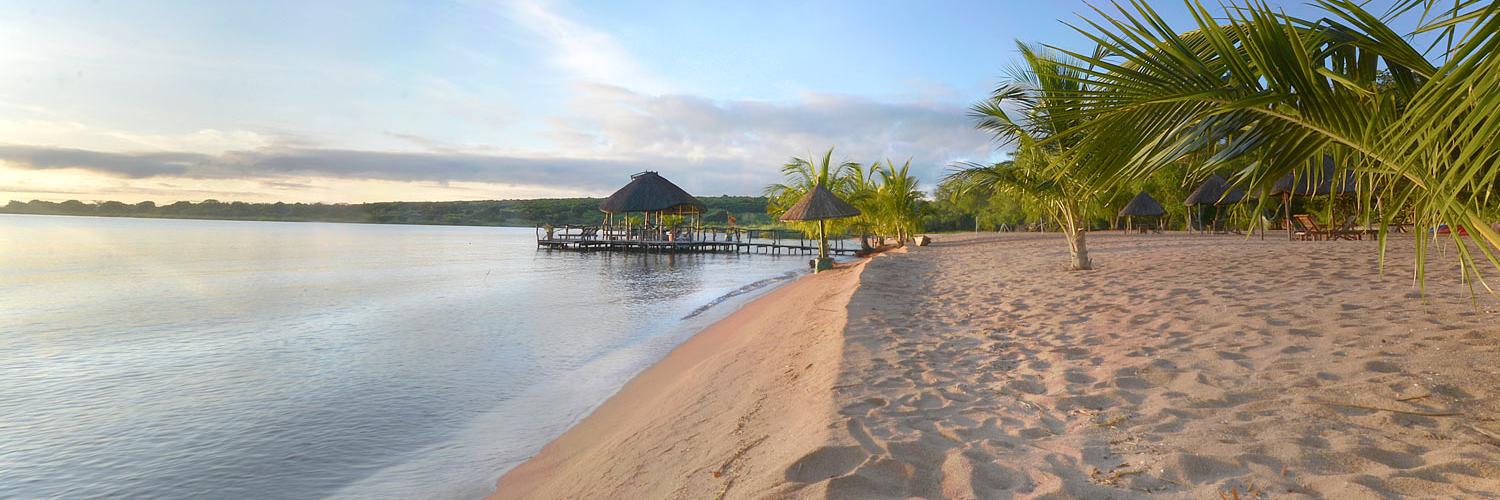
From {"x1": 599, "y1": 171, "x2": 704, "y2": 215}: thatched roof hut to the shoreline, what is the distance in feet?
89.0

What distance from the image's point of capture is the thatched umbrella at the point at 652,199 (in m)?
33.9

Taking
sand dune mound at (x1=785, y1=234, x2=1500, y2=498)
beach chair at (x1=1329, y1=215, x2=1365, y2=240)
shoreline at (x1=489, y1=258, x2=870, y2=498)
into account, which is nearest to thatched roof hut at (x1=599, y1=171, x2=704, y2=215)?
beach chair at (x1=1329, y1=215, x2=1365, y2=240)

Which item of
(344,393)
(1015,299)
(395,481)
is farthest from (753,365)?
(344,393)

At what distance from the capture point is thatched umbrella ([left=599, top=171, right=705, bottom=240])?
33875 mm

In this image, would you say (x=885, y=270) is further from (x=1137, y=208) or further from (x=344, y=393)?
(x=1137, y=208)

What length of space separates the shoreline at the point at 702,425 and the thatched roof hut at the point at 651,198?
27.1 metres

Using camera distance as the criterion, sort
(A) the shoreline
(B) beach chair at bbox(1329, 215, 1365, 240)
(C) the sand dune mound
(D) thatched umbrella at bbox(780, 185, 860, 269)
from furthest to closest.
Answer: (D) thatched umbrella at bbox(780, 185, 860, 269) < (B) beach chair at bbox(1329, 215, 1365, 240) < (A) the shoreline < (C) the sand dune mound

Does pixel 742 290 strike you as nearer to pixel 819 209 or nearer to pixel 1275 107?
pixel 819 209

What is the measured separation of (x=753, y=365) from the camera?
18.3 ft

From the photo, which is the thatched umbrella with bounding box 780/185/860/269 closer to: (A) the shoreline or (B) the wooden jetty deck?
(A) the shoreline

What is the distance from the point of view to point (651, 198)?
34031mm

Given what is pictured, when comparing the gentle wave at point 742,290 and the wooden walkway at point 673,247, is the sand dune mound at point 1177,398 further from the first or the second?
the wooden walkway at point 673,247

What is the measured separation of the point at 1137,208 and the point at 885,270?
817 inches

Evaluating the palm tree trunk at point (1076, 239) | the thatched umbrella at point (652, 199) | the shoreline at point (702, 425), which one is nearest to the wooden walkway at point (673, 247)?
the thatched umbrella at point (652, 199)
